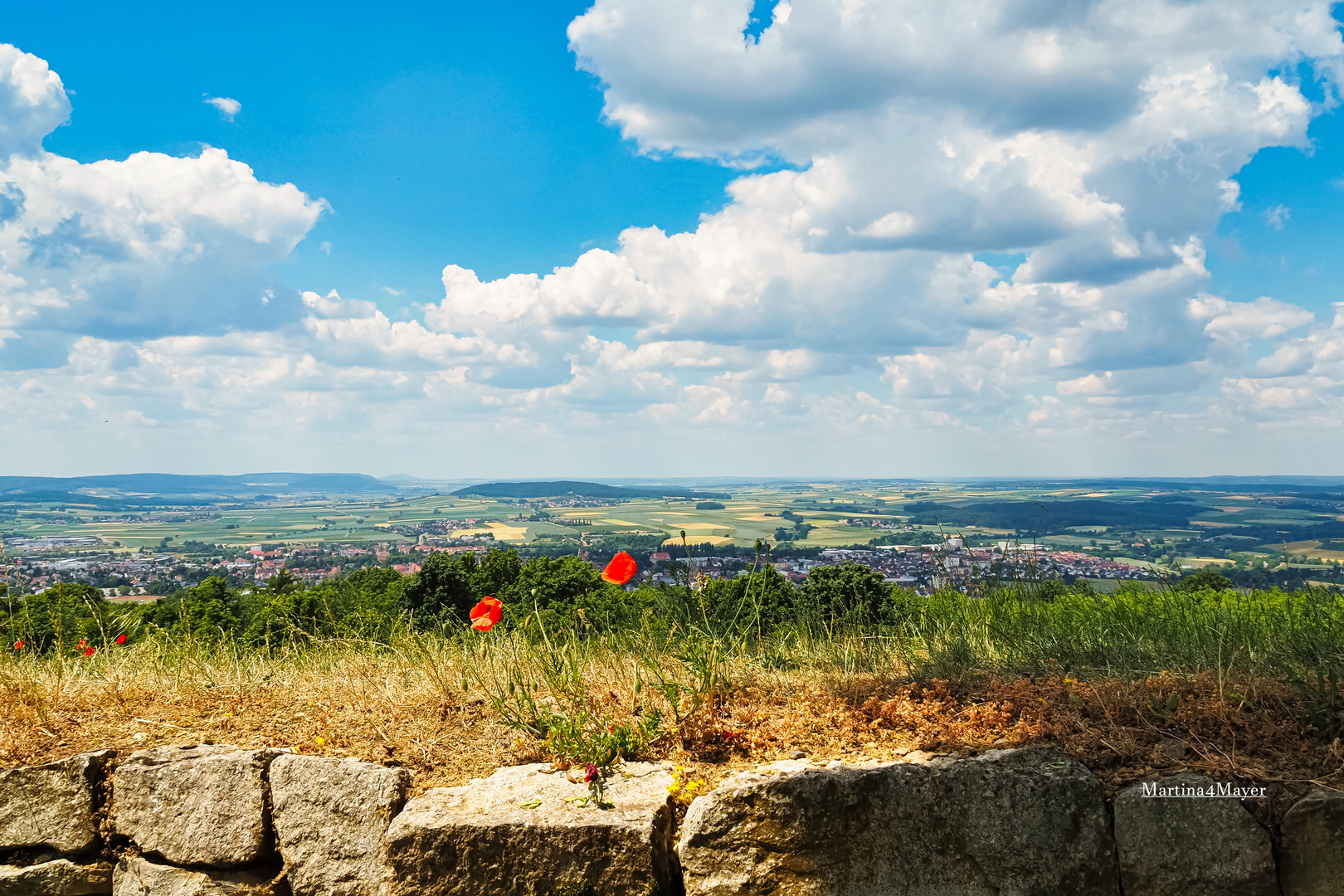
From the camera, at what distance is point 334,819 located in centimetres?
369

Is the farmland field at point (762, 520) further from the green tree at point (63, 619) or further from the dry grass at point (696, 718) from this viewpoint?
the green tree at point (63, 619)

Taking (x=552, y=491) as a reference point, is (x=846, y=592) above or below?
above

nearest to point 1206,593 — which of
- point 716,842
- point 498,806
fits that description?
point 716,842

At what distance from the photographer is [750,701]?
14.0 feet

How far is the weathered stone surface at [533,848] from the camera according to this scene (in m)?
3.27

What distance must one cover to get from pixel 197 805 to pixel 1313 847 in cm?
496

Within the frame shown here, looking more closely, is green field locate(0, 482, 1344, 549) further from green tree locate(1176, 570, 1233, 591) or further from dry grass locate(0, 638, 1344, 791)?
dry grass locate(0, 638, 1344, 791)

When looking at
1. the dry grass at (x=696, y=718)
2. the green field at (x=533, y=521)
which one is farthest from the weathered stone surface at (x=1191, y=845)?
the green field at (x=533, y=521)

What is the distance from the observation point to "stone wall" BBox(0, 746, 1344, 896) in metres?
3.02

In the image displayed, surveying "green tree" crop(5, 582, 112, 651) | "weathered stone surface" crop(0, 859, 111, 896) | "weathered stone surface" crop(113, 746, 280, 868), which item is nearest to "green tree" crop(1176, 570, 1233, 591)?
"weathered stone surface" crop(113, 746, 280, 868)

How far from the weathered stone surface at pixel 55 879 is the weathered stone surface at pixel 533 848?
1.88 meters

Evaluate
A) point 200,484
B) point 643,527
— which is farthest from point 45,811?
point 200,484

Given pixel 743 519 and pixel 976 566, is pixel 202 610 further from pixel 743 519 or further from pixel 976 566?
pixel 743 519

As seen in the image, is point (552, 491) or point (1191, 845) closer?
point (1191, 845)
